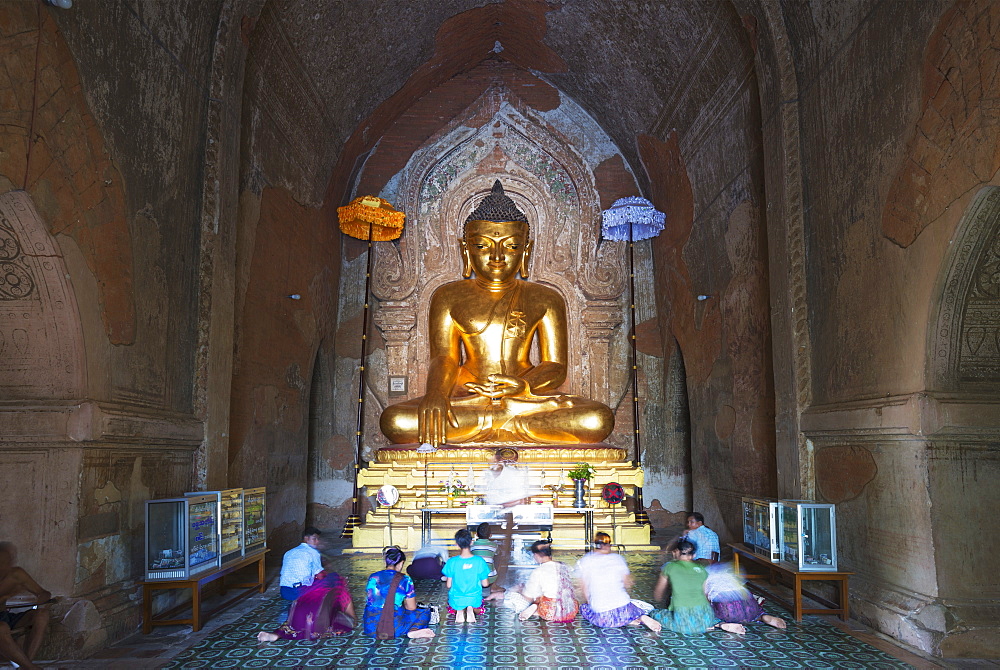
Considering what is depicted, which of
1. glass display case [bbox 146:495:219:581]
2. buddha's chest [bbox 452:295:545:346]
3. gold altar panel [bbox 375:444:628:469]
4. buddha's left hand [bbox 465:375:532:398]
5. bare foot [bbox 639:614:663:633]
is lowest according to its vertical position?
bare foot [bbox 639:614:663:633]

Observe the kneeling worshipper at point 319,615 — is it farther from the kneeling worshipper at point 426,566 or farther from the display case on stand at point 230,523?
the kneeling worshipper at point 426,566

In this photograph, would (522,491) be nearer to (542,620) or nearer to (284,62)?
(542,620)

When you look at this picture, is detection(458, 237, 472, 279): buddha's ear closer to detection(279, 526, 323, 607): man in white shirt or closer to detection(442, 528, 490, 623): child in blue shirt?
detection(279, 526, 323, 607): man in white shirt

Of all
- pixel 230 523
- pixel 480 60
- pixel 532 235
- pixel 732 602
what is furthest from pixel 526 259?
pixel 732 602

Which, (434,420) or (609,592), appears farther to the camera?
(434,420)

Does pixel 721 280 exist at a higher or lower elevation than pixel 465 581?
higher

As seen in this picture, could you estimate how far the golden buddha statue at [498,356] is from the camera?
884 cm

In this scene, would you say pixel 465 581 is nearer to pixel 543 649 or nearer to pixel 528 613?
pixel 528 613

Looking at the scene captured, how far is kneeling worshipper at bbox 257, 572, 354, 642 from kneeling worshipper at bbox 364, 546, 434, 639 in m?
0.16

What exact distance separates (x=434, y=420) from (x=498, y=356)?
1615mm

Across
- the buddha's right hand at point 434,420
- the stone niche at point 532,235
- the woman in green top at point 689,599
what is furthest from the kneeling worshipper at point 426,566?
the stone niche at point 532,235

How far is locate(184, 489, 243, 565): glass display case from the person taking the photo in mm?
5246

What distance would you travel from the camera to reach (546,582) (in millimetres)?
4777

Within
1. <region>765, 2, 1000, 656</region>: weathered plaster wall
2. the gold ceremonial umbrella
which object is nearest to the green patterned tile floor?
<region>765, 2, 1000, 656</region>: weathered plaster wall
